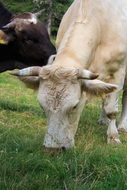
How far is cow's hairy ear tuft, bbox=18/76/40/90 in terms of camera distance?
27.0ft

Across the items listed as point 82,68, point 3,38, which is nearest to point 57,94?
point 82,68

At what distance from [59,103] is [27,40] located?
→ 178 inches

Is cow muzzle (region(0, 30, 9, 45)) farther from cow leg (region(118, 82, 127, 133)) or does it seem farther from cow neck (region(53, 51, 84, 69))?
cow neck (region(53, 51, 84, 69))

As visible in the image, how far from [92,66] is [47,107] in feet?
6.01

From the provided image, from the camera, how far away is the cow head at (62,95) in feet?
25.4

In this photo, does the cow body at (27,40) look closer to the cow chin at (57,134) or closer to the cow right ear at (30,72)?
the cow right ear at (30,72)

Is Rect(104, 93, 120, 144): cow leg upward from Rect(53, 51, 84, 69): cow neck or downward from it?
downward

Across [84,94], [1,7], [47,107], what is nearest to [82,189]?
[47,107]

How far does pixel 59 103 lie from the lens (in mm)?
7738

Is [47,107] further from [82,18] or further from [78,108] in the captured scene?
[82,18]

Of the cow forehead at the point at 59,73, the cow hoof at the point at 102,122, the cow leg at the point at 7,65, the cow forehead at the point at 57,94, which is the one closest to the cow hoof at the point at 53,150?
the cow forehead at the point at 57,94

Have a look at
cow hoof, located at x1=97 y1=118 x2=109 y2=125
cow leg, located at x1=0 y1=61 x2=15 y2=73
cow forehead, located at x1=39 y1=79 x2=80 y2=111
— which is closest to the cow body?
cow leg, located at x1=0 y1=61 x2=15 y2=73

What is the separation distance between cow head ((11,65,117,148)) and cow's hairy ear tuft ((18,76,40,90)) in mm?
52

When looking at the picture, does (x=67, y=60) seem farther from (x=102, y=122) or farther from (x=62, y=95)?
(x=102, y=122)
